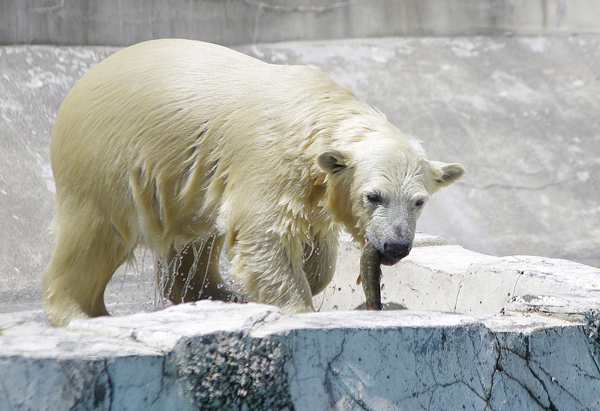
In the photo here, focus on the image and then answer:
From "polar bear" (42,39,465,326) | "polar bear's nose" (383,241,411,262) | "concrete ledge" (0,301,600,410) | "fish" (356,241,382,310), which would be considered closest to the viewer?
"concrete ledge" (0,301,600,410)

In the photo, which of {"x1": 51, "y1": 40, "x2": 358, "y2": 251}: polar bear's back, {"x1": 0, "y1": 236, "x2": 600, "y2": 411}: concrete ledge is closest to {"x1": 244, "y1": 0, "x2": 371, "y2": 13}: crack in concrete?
{"x1": 51, "y1": 40, "x2": 358, "y2": 251}: polar bear's back

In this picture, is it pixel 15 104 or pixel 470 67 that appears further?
pixel 470 67

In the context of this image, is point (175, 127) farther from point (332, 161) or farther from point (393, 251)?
point (393, 251)

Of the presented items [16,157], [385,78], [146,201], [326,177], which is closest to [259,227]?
[326,177]

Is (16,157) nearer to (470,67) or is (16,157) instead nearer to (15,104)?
(15,104)

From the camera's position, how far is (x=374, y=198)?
10.2 feet

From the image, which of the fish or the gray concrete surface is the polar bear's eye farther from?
the gray concrete surface

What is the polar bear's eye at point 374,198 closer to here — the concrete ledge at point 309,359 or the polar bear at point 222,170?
the polar bear at point 222,170

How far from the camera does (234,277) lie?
3365mm

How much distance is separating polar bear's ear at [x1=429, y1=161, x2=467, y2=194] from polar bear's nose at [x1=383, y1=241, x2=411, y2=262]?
0.56m

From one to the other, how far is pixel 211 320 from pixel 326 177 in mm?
1442

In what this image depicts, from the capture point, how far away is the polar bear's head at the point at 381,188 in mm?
→ 3016

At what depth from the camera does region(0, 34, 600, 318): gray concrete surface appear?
6.20 metres

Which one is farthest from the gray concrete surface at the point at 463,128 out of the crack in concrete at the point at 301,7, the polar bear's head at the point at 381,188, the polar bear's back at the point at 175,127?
the polar bear's head at the point at 381,188
